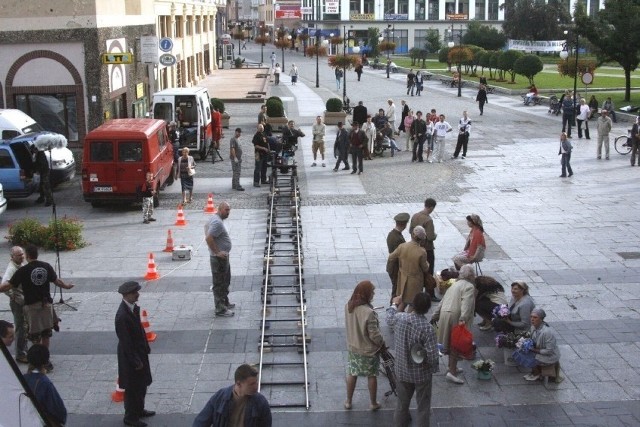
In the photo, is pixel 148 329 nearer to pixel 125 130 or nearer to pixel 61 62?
pixel 125 130

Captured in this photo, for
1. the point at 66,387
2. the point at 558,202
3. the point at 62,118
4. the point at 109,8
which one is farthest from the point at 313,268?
the point at 109,8

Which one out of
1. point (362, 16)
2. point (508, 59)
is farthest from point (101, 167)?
point (362, 16)

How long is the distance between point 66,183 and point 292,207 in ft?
26.8

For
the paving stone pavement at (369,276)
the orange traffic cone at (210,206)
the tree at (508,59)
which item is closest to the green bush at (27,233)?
the paving stone pavement at (369,276)

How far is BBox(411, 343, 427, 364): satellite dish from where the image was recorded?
9125 mm

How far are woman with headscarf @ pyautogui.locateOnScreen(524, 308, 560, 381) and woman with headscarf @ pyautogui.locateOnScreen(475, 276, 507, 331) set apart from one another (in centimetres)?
132

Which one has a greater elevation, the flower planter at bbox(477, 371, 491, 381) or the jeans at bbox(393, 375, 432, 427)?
the jeans at bbox(393, 375, 432, 427)

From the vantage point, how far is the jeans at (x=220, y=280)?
13.4 meters

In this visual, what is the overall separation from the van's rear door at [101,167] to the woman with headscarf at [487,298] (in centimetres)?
1093

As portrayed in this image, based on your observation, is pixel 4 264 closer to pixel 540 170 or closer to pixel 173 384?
pixel 173 384

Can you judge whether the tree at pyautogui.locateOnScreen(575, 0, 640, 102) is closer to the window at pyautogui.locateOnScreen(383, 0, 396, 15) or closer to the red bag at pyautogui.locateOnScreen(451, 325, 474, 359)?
the red bag at pyautogui.locateOnScreen(451, 325, 474, 359)

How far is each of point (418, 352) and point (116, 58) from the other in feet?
68.9

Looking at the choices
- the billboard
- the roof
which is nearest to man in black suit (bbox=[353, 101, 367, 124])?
the roof

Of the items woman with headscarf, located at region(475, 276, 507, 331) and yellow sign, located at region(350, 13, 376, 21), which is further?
yellow sign, located at region(350, 13, 376, 21)
